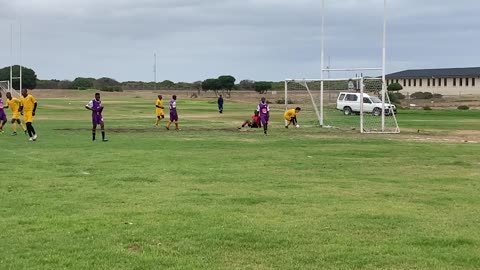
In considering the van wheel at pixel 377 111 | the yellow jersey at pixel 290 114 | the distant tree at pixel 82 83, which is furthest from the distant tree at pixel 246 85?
the yellow jersey at pixel 290 114

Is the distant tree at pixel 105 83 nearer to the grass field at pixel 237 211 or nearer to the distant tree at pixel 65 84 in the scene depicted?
the distant tree at pixel 65 84

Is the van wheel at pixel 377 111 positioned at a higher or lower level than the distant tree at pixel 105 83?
lower

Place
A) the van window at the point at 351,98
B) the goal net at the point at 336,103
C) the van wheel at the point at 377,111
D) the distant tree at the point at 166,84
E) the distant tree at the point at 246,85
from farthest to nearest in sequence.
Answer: the distant tree at the point at 166,84
the distant tree at the point at 246,85
the van window at the point at 351,98
the van wheel at the point at 377,111
the goal net at the point at 336,103

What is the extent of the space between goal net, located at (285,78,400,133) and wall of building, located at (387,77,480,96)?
68.2 metres

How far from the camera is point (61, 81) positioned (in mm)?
139500

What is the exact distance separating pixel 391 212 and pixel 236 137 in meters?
17.1

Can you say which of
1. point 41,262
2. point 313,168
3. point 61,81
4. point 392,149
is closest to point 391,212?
point 41,262

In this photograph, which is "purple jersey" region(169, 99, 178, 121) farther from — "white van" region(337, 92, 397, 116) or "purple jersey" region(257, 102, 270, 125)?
"white van" region(337, 92, 397, 116)

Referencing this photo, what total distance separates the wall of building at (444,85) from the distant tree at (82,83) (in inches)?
2225

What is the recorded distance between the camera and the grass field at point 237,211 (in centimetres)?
709

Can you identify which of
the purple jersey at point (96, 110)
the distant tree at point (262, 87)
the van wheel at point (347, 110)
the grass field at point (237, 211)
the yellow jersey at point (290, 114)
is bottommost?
the grass field at point (237, 211)

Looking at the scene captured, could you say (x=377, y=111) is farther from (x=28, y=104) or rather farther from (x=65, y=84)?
(x=65, y=84)

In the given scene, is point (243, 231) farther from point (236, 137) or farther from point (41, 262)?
point (236, 137)

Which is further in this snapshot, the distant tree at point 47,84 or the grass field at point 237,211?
the distant tree at point 47,84
